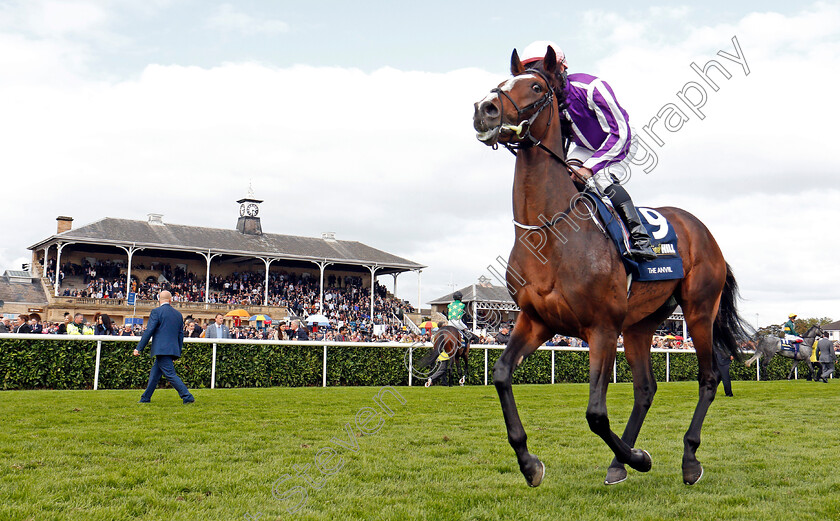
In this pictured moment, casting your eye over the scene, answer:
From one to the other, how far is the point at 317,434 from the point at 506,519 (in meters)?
3.26

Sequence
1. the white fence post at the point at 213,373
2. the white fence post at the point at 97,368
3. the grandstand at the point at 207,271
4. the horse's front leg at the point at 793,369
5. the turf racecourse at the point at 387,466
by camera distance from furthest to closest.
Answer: the grandstand at the point at 207,271 < the horse's front leg at the point at 793,369 < the white fence post at the point at 213,373 < the white fence post at the point at 97,368 < the turf racecourse at the point at 387,466

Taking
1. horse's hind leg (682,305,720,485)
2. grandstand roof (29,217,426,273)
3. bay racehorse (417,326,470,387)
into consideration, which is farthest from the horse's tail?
grandstand roof (29,217,426,273)

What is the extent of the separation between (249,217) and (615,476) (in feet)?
142

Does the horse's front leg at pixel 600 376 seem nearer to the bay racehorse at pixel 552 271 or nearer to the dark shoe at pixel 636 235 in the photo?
the bay racehorse at pixel 552 271

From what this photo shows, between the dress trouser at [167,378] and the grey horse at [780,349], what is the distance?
51.2 feet

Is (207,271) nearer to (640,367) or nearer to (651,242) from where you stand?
(640,367)

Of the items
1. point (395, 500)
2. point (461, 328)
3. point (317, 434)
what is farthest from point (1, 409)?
point (461, 328)

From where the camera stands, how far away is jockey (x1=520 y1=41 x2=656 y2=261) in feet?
15.2

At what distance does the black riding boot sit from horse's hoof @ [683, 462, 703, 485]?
1.31m

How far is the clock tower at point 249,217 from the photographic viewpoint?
45094 millimetres

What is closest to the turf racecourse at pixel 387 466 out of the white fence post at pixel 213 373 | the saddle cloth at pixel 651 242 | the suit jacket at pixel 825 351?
the saddle cloth at pixel 651 242

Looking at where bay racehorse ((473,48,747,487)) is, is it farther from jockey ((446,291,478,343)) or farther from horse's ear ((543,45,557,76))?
jockey ((446,291,478,343))

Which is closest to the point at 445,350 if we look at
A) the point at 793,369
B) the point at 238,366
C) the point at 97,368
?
the point at 238,366

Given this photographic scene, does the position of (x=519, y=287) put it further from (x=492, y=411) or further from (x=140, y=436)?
(x=492, y=411)
